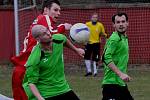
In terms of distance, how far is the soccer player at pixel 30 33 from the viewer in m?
7.95

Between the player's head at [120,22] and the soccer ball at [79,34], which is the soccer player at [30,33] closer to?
the soccer ball at [79,34]

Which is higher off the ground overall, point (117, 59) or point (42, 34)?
point (42, 34)

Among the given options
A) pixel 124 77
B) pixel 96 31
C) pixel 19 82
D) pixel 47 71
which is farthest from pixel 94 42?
pixel 47 71

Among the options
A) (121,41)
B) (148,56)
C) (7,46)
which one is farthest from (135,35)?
(121,41)

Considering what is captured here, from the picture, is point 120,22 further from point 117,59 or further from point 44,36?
point 44,36

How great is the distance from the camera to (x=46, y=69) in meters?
6.94

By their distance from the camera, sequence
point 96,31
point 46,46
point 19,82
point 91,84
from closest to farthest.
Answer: point 46,46
point 19,82
point 91,84
point 96,31

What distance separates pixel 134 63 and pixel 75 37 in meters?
11.8

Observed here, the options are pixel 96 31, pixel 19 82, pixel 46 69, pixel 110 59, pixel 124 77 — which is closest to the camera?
pixel 46 69

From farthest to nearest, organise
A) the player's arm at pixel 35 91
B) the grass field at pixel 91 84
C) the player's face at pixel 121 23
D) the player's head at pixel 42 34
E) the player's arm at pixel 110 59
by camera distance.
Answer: the grass field at pixel 91 84, the player's face at pixel 121 23, the player's arm at pixel 110 59, the player's head at pixel 42 34, the player's arm at pixel 35 91

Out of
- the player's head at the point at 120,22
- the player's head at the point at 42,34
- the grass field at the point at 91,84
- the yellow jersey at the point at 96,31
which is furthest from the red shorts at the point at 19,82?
the yellow jersey at the point at 96,31

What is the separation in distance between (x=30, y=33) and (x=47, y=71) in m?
1.41

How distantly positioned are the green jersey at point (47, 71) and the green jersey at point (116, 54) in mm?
1035

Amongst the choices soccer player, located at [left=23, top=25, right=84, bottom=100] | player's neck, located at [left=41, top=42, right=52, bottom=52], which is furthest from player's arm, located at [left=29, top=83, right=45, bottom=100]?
player's neck, located at [left=41, top=42, right=52, bottom=52]
